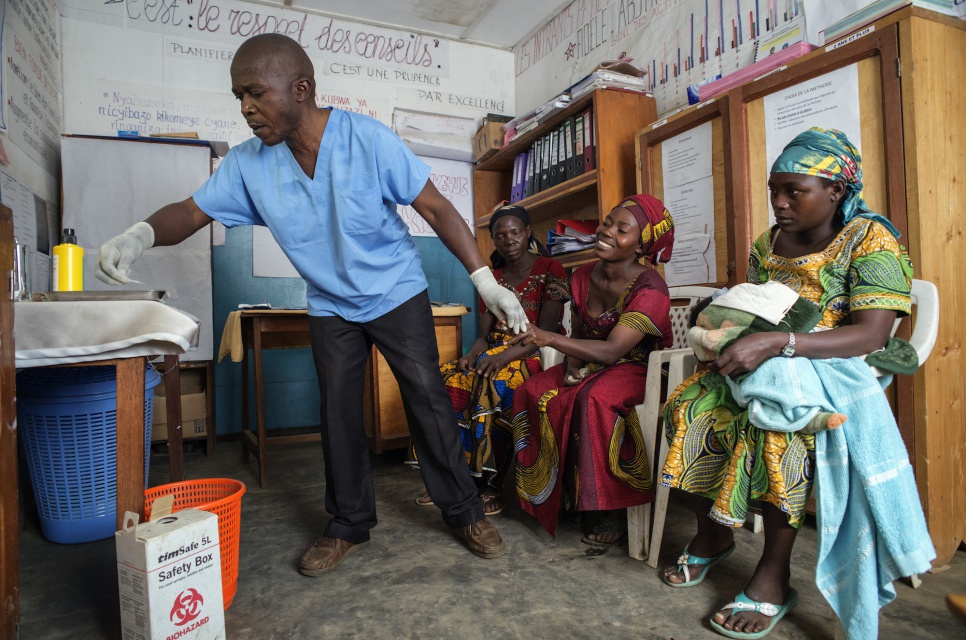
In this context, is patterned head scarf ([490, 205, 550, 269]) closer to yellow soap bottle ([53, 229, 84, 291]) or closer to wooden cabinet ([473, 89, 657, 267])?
wooden cabinet ([473, 89, 657, 267])

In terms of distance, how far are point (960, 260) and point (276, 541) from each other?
2123 millimetres

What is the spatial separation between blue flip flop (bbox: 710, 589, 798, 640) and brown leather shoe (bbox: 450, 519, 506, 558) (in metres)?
0.60

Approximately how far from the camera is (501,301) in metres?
1.53

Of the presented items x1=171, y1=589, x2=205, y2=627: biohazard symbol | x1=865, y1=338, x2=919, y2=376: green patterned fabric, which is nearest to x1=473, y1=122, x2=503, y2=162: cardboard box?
x1=865, y1=338, x2=919, y2=376: green patterned fabric

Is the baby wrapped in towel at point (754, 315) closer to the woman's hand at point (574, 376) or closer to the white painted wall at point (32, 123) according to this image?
the woman's hand at point (574, 376)

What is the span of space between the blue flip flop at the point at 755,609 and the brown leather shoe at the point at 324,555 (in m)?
0.96

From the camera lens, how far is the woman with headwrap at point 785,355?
46.8 inches

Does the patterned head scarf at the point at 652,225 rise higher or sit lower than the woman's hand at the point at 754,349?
higher

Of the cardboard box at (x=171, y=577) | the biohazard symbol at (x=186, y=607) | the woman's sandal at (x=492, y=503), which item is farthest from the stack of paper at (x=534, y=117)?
the biohazard symbol at (x=186, y=607)

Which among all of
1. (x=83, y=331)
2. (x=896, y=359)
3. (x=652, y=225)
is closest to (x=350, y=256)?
(x=83, y=331)

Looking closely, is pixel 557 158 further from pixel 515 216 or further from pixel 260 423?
pixel 260 423

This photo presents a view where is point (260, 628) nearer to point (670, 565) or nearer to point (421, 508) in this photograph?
point (421, 508)

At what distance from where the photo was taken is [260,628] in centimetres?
128

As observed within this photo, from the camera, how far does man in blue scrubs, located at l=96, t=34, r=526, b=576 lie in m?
1.52
